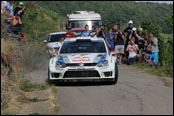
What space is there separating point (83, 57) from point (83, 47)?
105 cm

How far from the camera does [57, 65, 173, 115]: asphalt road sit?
11023mm

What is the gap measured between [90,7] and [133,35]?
357 ft

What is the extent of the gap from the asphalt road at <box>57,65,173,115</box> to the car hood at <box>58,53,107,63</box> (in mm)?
845

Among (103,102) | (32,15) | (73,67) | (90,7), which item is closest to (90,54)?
(73,67)

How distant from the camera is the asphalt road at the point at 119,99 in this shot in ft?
36.2

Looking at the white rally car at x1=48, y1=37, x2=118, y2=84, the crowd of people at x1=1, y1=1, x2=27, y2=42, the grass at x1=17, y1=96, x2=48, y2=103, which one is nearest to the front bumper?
the white rally car at x1=48, y1=37, x2=118, y2=84

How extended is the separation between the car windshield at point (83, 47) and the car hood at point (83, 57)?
516 millimetres

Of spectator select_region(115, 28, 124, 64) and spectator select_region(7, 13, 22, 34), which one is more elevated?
spectator select_region(7, 13, 22, 34)

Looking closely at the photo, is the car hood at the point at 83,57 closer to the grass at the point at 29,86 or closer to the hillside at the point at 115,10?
the grass at the point at 29,86

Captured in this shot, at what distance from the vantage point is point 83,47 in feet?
47.4

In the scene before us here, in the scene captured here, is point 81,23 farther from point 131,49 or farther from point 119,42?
Result: point 131,49

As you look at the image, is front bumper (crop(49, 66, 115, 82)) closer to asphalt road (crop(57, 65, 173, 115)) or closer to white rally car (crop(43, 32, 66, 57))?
asphalt road (crop(57, 65, 173, 115))

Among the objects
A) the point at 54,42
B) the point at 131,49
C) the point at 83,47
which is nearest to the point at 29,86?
the point at 83,47

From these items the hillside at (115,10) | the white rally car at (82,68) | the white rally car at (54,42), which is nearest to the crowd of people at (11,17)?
the white rally car at (54,42)
